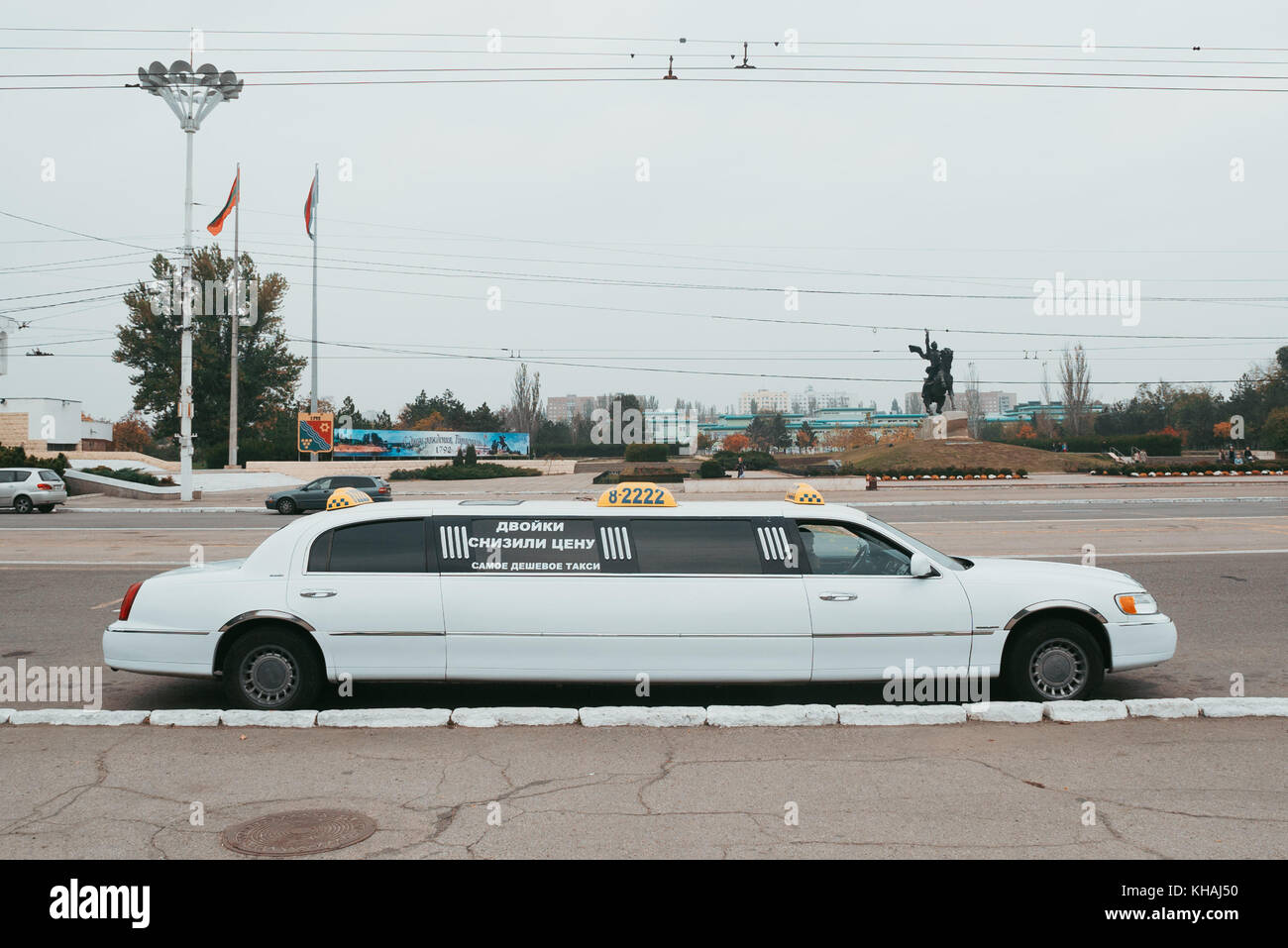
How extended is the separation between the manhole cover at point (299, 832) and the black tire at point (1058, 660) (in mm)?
4536

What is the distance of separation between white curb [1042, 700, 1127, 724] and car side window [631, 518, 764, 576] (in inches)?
84.5

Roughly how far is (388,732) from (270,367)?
216 feet

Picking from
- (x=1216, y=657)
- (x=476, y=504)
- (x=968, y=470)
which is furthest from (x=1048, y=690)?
(x=968, y=470)

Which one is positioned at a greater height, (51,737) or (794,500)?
(794,500)

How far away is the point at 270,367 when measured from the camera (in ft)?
219

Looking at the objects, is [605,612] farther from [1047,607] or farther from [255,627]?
[1047,607]

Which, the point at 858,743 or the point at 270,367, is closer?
the point at 858,743

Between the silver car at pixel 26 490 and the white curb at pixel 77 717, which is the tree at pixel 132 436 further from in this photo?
the white curb at pixel 77 717

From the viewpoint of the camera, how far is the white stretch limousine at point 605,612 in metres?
6.71

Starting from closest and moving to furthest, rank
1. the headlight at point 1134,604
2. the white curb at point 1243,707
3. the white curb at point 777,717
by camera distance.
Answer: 1. the white curb at point 777,717
2. the white curb at point 1243,707
3. the headlight at point 1134,604

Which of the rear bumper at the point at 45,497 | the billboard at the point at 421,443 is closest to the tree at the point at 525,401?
the billboard at the point at 421,443
